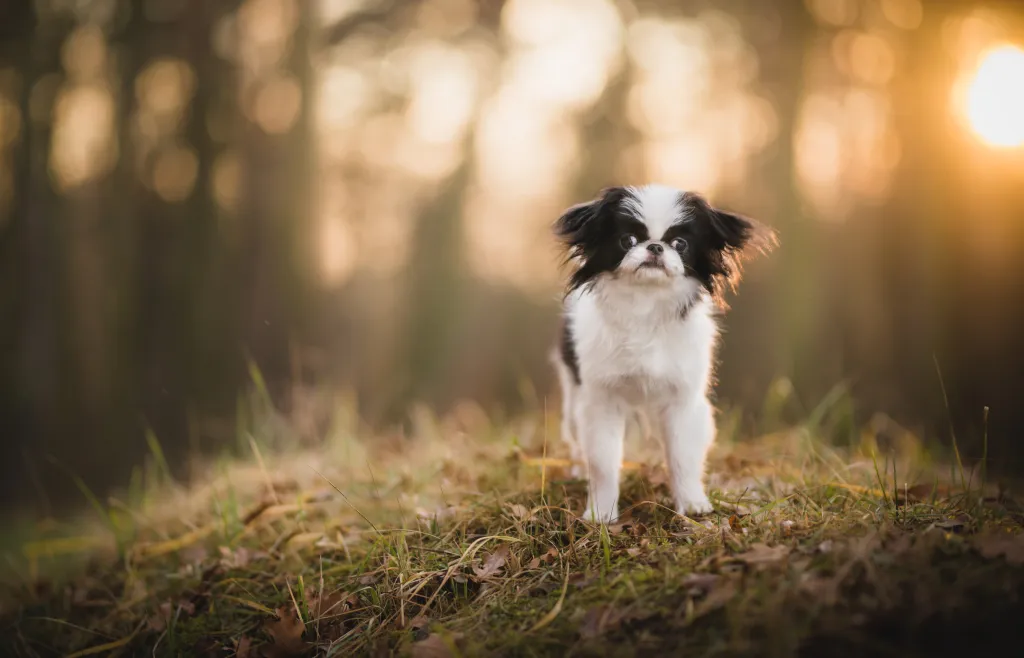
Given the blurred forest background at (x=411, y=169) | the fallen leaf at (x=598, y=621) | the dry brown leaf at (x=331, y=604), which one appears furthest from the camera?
the blurred forest background at (x=411, y=169)

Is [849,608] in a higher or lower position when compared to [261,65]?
lower

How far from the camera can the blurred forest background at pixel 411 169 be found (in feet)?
30.6

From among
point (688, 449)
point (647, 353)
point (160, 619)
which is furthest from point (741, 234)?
point (160, 619)

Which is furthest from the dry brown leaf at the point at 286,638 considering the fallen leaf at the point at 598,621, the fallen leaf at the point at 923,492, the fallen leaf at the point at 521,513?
the fallen leaf at the point at 923,492

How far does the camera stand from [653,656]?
6.39 ft

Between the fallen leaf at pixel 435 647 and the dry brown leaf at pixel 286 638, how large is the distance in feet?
1.91

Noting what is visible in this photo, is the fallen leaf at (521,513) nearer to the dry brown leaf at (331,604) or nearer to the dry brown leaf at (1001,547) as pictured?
the dry brown leaf at (331,604)

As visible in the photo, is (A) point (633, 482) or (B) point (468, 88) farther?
(B) point (468, 88)

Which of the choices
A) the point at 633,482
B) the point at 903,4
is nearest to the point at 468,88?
the point at 903,4

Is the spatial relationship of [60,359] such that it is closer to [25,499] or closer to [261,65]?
[25,499]

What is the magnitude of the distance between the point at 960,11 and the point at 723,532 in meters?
Result: 10.5

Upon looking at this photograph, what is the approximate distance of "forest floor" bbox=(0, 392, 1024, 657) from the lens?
1.89 m

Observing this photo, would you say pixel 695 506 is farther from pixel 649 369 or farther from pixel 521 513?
pixel 521 513

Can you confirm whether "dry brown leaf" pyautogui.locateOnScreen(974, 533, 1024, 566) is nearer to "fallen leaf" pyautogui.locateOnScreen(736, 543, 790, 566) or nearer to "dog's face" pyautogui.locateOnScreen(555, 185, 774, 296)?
"fallen leaf" pyautogui.locateOnScreen(736, 543, 790, 566)
